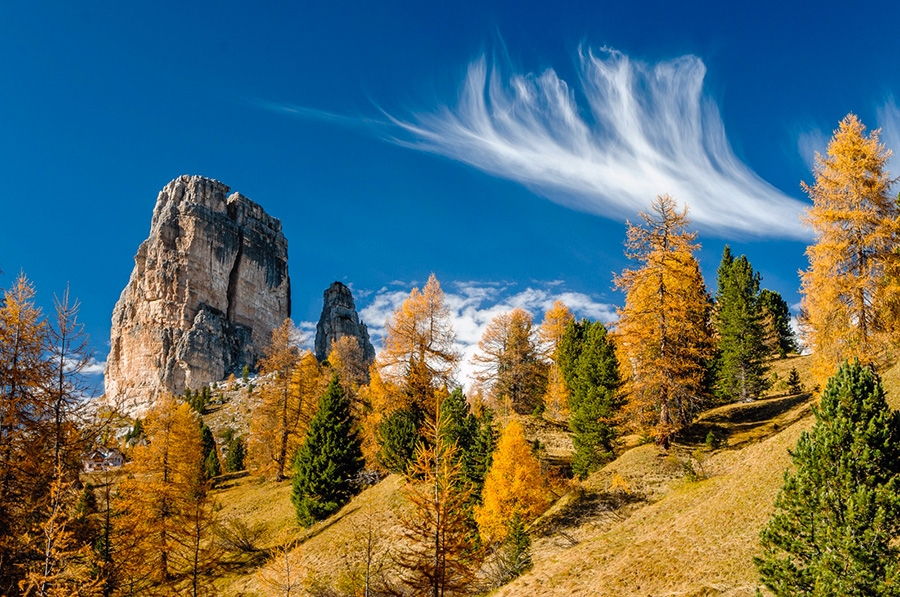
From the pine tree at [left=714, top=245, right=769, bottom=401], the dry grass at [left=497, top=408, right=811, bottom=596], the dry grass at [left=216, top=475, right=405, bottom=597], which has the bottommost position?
the dry grass at [left=216, top=475, right=405, bottom=597]

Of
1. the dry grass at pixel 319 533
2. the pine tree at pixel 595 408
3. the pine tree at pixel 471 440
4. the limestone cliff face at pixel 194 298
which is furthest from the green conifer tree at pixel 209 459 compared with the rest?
the limestone cliff face at pixel 194 298

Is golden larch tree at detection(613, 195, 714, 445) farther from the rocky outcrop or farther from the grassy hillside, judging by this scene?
the rocky outcrop

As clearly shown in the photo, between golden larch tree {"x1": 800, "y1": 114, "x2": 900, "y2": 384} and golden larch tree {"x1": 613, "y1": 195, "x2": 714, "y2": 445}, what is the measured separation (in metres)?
5.37

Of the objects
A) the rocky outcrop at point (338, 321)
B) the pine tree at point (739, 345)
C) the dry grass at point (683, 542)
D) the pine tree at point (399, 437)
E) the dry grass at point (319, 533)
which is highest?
the rocky outcrop at point (338, 321)

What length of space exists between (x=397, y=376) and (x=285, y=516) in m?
12.3

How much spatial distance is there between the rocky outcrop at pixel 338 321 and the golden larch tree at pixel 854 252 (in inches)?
5009

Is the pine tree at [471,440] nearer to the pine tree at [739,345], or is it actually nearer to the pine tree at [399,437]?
the pine tree at [399,437]

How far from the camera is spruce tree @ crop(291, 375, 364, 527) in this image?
111ft

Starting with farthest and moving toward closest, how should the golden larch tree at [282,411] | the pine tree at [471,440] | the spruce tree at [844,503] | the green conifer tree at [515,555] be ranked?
the golden larch tree at [282,411] < the pine tree at [471,440] < the green conifer tree at [515,555] < the spruce tree at [844,503]

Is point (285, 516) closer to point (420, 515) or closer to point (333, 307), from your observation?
point (420, 515)

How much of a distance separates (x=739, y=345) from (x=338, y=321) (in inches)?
4689

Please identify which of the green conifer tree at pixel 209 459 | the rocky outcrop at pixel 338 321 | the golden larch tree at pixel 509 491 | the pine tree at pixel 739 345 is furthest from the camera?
the rocky outcrop at pixel 338 321

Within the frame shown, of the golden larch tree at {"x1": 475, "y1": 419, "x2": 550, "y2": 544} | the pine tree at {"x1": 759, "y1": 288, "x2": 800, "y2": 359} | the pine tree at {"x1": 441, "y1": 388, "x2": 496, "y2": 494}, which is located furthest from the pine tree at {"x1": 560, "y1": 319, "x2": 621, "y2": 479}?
the pine tree at {"x1": 759, "y1": 288, "x2": 800, "y2": 359}

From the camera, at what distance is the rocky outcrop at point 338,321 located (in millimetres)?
146250
